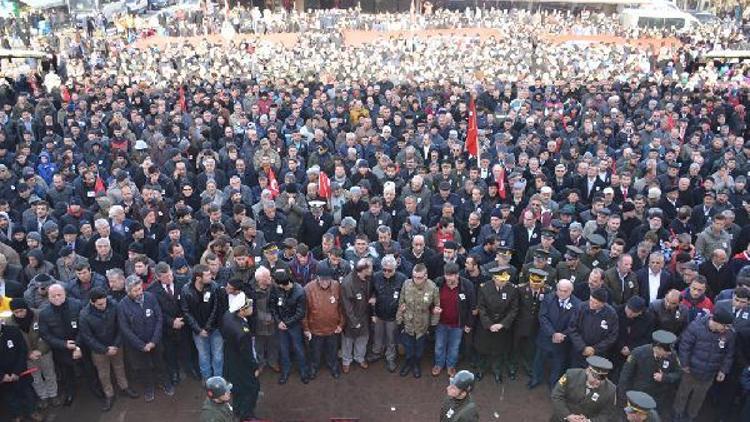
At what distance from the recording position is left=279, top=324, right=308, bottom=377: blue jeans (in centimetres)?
747

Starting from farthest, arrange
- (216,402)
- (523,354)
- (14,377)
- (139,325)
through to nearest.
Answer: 1. (523,354)
2. (139,325)
3. (14,377)
4. (216,402)

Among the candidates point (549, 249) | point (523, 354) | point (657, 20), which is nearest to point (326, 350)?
point (523, 354)

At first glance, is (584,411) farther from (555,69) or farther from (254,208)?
(555,69)

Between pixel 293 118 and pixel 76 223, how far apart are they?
19.7 feet

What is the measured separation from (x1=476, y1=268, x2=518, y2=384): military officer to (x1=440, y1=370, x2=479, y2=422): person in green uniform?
204 cm

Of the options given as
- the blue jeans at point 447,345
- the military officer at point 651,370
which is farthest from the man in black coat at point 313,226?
the military officer at point 651,370

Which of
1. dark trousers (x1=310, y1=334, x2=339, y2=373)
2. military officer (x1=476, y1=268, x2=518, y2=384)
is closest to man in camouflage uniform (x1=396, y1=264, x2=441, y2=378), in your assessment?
military officer (x1=476, y1=268, x2=518, y2=384)

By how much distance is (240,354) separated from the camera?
21.3 ft

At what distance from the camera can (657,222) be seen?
336 inches

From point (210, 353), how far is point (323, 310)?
1441 mm

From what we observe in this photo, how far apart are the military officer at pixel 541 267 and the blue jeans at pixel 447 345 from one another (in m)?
0.99

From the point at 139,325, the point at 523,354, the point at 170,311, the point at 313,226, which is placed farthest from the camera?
the point at 313,226

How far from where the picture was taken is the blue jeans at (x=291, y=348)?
294 inches

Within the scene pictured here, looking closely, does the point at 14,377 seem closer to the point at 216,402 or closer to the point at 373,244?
the point at 216,402
